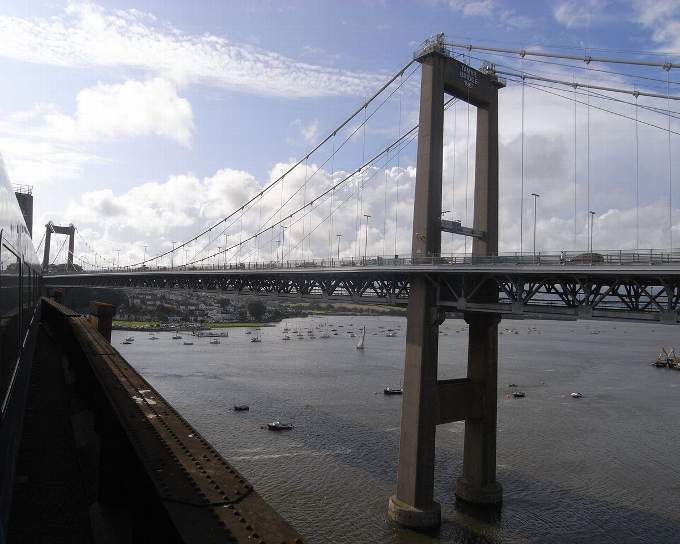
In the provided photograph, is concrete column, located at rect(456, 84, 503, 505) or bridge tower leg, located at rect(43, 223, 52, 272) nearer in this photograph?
concrete column, located at rect(456, 84, 503, 505)

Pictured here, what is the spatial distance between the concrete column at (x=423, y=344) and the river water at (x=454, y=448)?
0.99 metres

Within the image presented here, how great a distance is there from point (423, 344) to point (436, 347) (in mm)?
770

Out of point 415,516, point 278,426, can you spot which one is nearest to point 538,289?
point 415,516

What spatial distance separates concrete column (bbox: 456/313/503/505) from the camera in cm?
1961

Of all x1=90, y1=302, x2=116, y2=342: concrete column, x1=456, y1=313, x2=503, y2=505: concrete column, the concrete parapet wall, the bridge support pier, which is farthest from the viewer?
x1=456, y1=313, x2=503, y2=505: concrete column

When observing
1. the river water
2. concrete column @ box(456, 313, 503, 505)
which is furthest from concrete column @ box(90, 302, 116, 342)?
concrete column @ box(456, 313, 503, 505)

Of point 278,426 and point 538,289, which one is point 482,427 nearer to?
point 538,289

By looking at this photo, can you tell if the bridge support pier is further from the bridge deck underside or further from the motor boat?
the motor boat

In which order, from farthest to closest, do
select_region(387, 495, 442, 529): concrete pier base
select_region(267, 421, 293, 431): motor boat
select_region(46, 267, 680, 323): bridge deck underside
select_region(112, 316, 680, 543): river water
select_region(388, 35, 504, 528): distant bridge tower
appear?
select_region(267, 421, 293, 431): motor boat → select_region(112, 316, 680, 543): river water → select_region(388, 35, 504, 528): distant bridge tower → select_region(387, 495, 442, 529): concrete pier base → select_region(46, 267, 680, 323): bridge deck underside

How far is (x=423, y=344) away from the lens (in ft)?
60.2

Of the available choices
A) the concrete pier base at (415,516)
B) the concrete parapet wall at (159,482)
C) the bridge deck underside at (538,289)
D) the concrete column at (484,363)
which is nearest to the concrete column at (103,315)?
the bridge deck underside at (538,289)

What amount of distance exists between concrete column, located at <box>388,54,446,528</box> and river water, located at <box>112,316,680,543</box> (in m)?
0.99

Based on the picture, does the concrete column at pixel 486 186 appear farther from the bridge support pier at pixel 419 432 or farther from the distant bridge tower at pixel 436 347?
the bridge support pier at pixel 419 432

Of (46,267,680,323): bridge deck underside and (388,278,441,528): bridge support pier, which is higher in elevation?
(46,267,680,323): bridge deck underside
